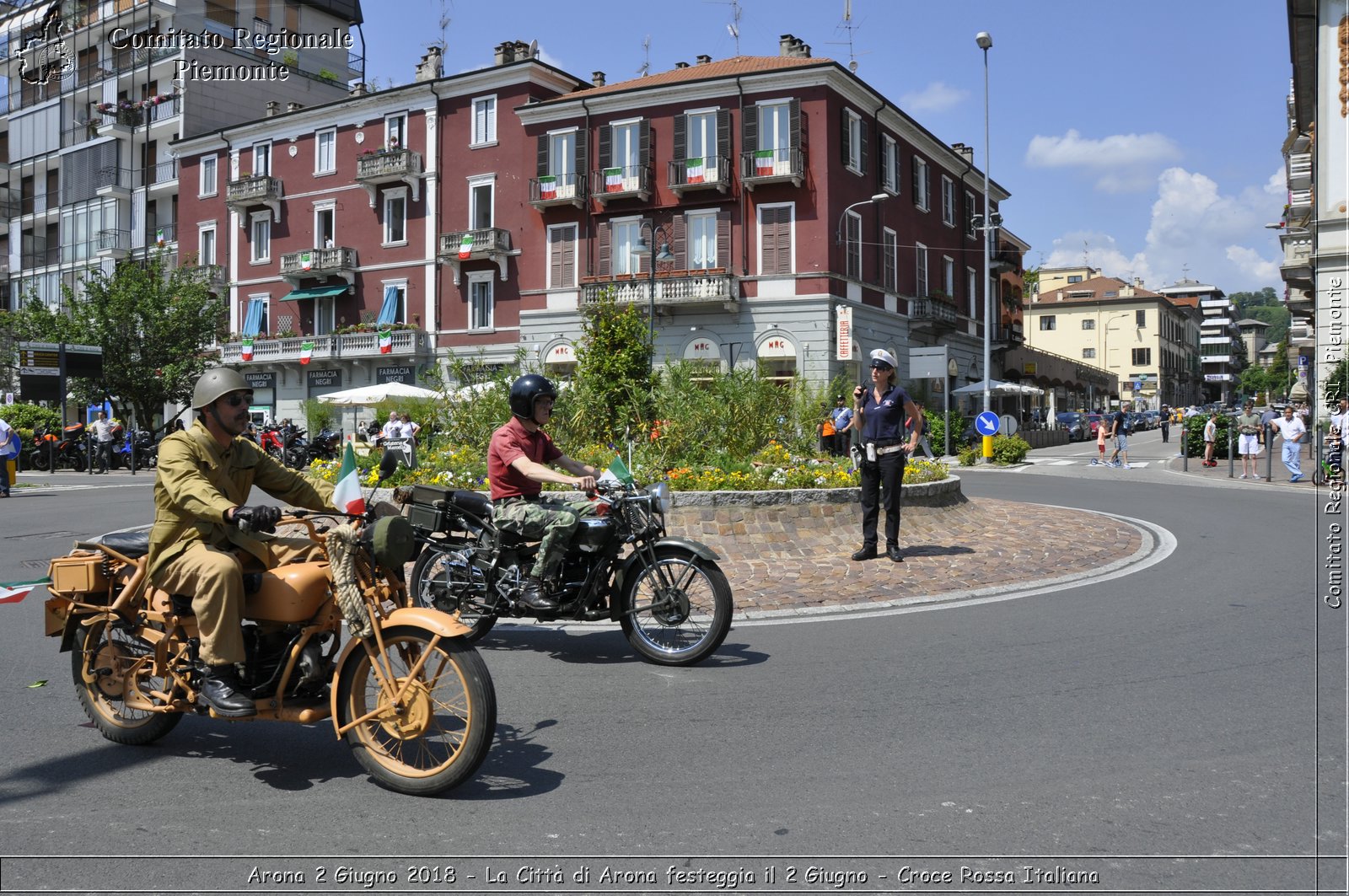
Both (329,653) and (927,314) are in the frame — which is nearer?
(329,653)

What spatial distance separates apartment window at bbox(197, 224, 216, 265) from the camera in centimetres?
4906

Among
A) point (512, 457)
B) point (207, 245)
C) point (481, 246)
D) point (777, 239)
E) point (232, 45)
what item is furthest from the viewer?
point (232, 45)

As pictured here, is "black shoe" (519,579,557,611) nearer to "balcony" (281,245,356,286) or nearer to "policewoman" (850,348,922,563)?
"policewoman" (850,348,922,563)

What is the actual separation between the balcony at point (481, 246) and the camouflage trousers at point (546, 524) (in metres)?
35.0

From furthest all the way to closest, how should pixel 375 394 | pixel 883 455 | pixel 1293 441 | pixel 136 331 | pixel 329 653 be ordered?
pixel 136 331
pixel 375 394
pixel 1293 441
pixel 883 455
pixel 329 653

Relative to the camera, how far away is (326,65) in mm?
55875

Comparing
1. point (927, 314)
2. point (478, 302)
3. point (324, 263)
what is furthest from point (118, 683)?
point (324, 263)

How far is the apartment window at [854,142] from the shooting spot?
3691 centimetres

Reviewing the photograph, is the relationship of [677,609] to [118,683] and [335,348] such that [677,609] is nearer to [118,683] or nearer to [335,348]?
[118,683]

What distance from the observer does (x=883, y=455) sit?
972 cm

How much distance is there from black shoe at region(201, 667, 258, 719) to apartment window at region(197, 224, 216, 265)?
164ft

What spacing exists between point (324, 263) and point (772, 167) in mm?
20293

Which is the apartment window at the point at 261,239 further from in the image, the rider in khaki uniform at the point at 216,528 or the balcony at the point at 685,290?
the rider in khaki uniform at the point at 216,528

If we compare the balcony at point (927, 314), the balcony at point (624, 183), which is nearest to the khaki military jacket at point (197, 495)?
the balcony at point (624, 183)
